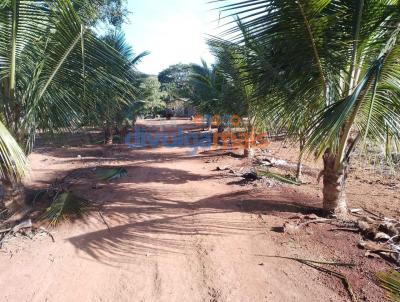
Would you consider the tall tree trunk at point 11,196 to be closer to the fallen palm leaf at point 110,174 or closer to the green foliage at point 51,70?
the green foliage at point 51,70

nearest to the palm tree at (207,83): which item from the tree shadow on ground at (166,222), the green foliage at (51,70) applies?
the tree shadow on ground at (166,222)

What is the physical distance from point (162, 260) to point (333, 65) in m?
2.94

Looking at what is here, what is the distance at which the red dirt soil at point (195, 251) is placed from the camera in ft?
8.94

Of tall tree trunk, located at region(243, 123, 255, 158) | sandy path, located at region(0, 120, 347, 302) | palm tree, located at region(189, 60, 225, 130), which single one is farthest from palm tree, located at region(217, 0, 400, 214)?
palm tree, located at region(189, 60, 225, 130)

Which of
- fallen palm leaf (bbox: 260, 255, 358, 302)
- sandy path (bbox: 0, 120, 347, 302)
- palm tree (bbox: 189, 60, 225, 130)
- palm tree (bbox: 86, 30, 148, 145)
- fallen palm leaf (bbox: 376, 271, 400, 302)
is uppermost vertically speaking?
palm tree (bbox: 189, 60, 225, 130)

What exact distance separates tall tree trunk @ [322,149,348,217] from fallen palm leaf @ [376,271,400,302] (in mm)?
1306

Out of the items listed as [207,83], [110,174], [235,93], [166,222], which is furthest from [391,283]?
[207,83]

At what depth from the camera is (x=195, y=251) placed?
3379mm

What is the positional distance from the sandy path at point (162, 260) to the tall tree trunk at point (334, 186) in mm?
825

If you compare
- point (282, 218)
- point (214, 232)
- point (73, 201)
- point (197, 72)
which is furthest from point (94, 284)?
point (197, 72)

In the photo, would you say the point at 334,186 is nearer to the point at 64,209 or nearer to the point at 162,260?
the point at 162,260

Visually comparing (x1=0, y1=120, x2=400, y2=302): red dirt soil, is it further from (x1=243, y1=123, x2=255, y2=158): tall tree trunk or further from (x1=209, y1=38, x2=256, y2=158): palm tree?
(x1=243, y1=123, x2=255, y2=158): tall tree trunk

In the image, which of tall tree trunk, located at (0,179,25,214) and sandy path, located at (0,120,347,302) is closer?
sandy path, located at (0,120,347,302)

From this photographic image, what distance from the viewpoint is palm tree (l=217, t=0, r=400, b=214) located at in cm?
272
